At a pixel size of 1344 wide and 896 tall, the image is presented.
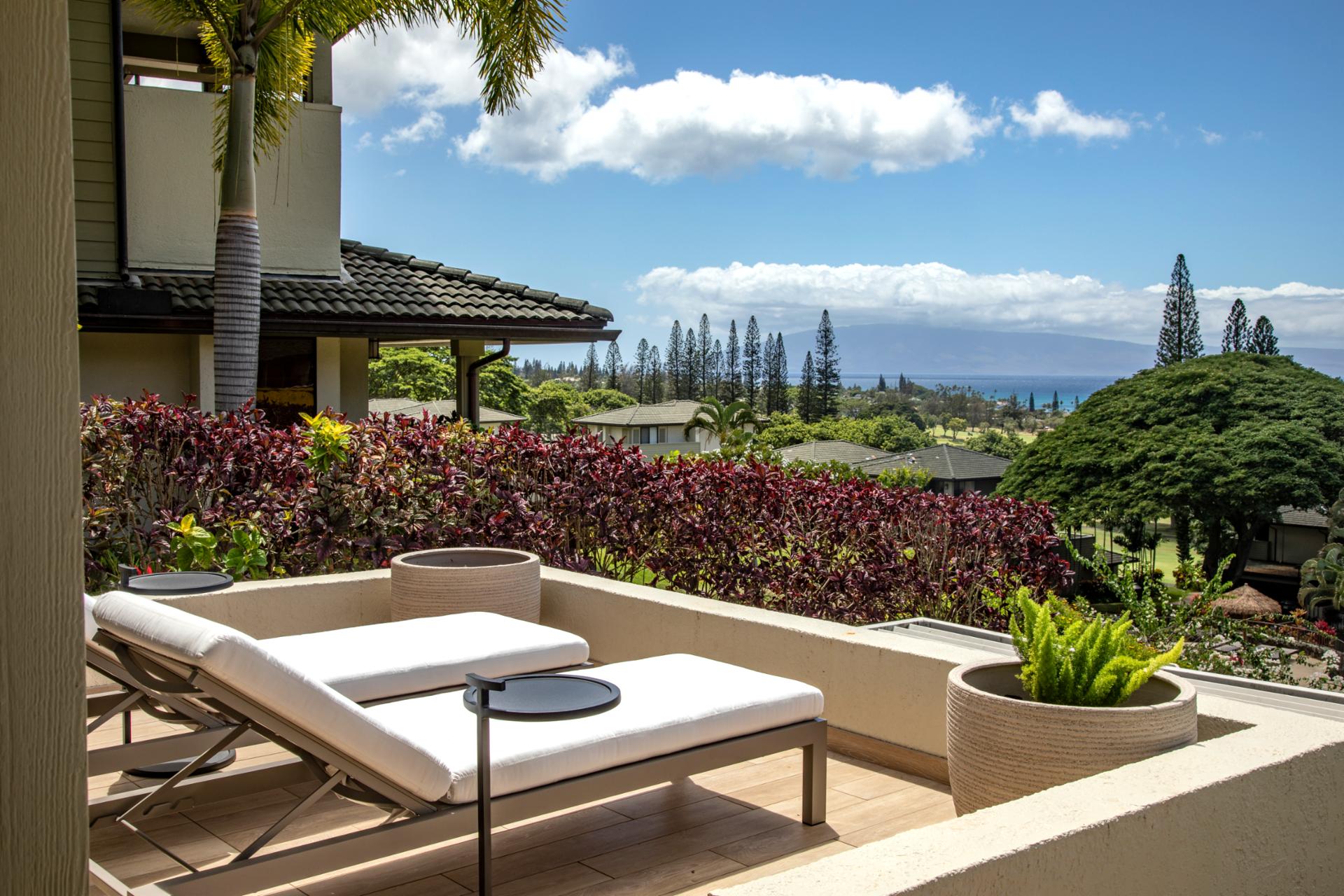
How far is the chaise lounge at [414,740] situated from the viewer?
2.52 meters

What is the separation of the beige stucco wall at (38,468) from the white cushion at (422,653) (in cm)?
190

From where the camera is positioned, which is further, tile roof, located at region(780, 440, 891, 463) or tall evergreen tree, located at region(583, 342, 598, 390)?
tall evergreen tree, located at region(583, 342, 598, 390)

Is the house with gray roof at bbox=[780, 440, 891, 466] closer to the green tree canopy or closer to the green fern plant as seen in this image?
the green tree canopy

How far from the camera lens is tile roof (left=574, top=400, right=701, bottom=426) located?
3536 inches

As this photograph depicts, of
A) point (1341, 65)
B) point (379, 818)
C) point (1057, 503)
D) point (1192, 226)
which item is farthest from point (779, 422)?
point (1192, 226)

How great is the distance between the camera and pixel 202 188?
38.1ft

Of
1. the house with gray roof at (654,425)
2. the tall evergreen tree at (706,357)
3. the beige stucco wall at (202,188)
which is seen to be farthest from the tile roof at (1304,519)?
the tall evergreen tree at (706,357)

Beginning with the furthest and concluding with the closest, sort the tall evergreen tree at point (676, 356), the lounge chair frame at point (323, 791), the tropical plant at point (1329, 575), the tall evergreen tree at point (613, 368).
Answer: the tall evergreen tree at point (613, 368) → the tall evergreen tree at point (676, 356) → the tropical plant at point (1329, 575) → the lounge chair frame at point (323, 791)

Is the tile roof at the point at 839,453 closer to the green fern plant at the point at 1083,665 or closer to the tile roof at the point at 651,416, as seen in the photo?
the tile roof at the point at 651,416

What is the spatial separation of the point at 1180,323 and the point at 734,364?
47.3 m

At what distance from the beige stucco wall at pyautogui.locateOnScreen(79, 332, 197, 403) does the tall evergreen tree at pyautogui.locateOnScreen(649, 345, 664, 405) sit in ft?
329

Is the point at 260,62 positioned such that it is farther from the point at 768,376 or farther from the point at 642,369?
the point at 642,369

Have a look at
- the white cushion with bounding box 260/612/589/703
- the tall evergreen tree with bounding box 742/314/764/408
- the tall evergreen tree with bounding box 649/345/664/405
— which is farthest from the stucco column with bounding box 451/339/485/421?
the tall evergreen tree with bounding box 649/345/664/405

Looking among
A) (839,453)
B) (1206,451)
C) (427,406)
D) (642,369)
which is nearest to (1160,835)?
(1206,451)
